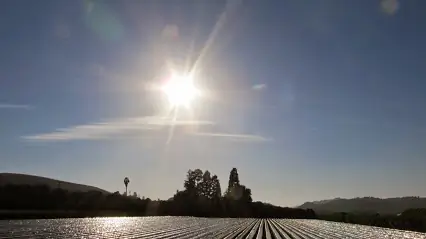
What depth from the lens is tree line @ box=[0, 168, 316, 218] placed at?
64438 millimetres

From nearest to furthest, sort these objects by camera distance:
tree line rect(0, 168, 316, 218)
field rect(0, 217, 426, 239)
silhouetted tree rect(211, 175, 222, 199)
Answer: field rect(0, 217, 426, 239) → tree line rect(0, 168, 316, 218) → silhouetted tree rect(211, 175, 222, 199)

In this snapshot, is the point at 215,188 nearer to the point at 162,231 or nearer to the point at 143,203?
the point at 143,203

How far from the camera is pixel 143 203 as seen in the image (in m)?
95.3

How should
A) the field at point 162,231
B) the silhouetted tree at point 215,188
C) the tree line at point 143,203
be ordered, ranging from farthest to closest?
the silhouetted tree at point 215,188 → the tree line at point 143,203 → the field at point 162,231

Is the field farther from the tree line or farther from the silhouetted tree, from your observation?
the silhouetted tree

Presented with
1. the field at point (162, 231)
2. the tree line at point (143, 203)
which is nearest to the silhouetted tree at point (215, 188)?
the tree line at point (143, 203)

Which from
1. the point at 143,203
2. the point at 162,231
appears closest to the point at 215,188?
the point at 143,203

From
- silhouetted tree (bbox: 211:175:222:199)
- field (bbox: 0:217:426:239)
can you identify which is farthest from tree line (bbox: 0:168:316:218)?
field (bbox: 0:217:426:239)

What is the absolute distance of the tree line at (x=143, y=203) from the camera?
2537 inches

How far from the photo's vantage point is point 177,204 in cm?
10062

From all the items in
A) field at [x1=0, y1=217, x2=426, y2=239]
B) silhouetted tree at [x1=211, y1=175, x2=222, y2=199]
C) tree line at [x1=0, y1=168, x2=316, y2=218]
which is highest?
silhouetted tree at [x1=211, y1=175, x2=222, y2=199]

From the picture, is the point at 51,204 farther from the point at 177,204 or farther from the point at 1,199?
the point at 177,204

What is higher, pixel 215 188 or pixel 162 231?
pixel 215 188

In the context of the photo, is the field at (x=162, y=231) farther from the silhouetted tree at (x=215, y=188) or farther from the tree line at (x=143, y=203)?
the silhouetted tree at (x=215, y=188)
